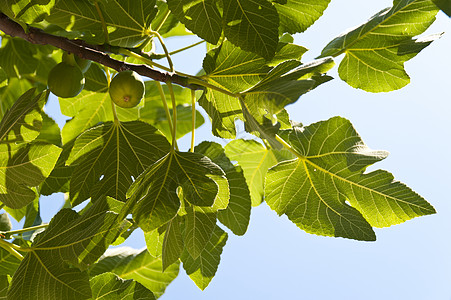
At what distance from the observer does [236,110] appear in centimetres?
128

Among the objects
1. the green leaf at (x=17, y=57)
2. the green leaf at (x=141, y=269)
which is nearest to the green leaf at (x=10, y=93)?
the green leaf at (x=17, y=57)

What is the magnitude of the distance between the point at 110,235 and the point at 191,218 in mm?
212

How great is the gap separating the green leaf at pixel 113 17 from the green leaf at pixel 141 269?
0.86 meters

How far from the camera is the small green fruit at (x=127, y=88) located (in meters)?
1.19

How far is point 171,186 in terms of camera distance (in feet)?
3.79

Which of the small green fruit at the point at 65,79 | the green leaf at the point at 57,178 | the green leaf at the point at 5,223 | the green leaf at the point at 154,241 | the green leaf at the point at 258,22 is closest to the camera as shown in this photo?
the green leaf at the point at 258,22

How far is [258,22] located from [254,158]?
0.72m

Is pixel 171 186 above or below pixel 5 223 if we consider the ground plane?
below

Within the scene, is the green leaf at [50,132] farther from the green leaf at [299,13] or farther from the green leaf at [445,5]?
the green leaf at [445,5]

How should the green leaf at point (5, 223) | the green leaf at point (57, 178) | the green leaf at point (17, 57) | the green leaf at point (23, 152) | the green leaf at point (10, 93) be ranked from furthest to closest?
the green leaf at point (10, 93) → the green leaf at point (17, 57) → the green leaf at point (5, 223) → the green leaf at point (57, 178) → the green leaf at point (23, 152)

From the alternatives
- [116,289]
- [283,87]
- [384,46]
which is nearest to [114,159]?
[116,289]

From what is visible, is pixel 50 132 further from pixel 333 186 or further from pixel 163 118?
pixel 333 186

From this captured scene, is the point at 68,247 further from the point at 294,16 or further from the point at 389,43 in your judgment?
the point at 389,43

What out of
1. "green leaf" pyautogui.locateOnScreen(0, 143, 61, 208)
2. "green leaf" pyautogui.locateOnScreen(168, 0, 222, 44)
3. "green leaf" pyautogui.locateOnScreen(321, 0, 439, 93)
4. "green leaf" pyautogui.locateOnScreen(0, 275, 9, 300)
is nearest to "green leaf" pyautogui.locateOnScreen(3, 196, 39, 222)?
"green leaf" pyautogui.locateOnScreen(0, 275, 9, 300)
